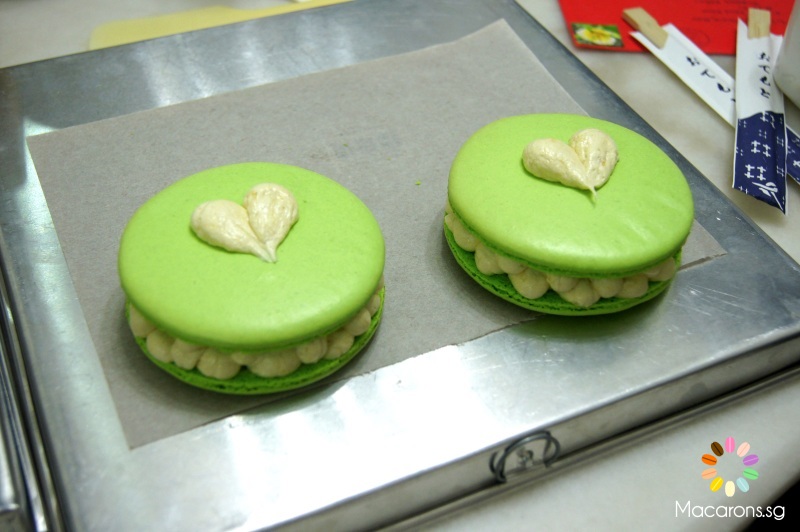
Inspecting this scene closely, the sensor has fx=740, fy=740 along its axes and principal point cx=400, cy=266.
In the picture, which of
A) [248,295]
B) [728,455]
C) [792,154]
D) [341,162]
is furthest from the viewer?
[792,154]

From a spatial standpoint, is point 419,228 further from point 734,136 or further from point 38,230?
point 734,136

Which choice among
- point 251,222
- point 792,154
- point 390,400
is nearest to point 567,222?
point 390,400

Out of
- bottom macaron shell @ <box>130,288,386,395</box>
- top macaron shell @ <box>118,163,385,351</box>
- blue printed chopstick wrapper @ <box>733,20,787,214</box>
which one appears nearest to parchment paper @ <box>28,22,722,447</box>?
bottom macaron shell @ <box>130,288,386,395</box>

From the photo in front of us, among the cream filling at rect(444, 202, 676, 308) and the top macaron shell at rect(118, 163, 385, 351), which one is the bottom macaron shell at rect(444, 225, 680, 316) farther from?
the top macaron shell at rect(118, 163, 385, 351)

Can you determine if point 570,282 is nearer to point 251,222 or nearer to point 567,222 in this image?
point 567,222

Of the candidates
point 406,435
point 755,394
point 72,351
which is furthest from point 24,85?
point 755,394

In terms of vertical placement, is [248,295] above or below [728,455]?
above
